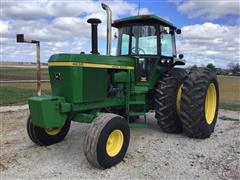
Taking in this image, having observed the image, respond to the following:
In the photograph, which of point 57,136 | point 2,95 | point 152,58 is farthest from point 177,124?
point 2,95

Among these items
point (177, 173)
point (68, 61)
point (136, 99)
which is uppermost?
point (68, 61)

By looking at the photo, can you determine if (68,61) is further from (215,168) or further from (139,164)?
(215,168)

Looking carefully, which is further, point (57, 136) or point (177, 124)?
point (177, 124)

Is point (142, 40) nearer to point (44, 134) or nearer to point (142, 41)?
point (142, 41)

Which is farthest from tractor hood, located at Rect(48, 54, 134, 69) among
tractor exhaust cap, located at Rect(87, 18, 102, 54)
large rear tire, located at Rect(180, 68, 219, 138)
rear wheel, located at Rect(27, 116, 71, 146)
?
large rear tire, located at Rect(180, 68, 219, 138)

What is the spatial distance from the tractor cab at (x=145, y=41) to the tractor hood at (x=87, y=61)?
0.66 m

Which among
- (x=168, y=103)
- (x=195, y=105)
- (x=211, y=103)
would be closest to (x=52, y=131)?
(x=168, y=103)

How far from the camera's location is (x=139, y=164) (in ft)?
18.0

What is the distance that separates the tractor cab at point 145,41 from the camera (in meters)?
7.42

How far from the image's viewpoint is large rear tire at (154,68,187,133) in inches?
284

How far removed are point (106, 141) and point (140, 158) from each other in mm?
854

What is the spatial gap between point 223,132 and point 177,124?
1254 mm

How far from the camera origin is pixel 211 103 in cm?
787

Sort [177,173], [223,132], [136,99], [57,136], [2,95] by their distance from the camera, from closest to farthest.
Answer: [177,173] < [57,136] < [136,99] < [223,132] < [2,95]
